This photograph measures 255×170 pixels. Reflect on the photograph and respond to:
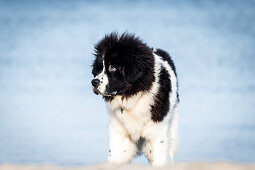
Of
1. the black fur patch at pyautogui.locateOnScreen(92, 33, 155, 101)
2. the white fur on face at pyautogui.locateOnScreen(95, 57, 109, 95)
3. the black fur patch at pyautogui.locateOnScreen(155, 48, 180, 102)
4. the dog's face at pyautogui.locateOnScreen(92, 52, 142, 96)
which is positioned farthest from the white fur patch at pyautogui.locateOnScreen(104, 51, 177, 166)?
the black fur patch at pyautogui.locateOnScreen(155, 48, 180, 102)

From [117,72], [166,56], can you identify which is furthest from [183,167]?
[166,56]

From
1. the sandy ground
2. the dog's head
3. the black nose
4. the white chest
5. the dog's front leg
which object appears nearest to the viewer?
the sandy ground

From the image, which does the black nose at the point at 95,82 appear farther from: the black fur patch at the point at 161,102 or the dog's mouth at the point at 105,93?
the black fur patch at the point at 161,102

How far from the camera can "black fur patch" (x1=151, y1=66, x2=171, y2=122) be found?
282 inches

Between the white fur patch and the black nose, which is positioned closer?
the black nose

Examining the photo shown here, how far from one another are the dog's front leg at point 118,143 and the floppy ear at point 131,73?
2.56ft

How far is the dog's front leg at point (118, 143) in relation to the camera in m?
7.42

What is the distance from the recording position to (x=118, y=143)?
743 cm

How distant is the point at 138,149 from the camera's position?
773 cm

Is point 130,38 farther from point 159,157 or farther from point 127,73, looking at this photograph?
point 159,157

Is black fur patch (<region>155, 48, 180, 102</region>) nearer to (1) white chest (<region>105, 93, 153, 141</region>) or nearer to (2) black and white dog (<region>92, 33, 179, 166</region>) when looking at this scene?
(2) black and white dog (<region>92, 33, 179, 166</region>)

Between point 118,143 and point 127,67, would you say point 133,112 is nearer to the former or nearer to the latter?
point 118,143

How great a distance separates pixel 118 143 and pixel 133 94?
89 centimetres

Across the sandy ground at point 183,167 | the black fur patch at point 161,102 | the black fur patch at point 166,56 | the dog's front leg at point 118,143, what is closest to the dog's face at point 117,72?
the black fur patch at point 161,102
